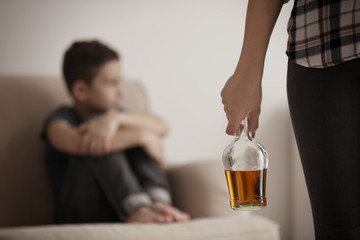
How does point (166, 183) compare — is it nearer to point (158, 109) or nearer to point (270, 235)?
point (270, 235)

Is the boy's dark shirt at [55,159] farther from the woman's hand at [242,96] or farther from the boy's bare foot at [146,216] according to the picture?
the woman's hand at [242,96]

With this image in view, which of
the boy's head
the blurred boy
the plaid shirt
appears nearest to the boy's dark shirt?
the blurred boy

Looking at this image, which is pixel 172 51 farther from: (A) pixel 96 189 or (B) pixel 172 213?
(B) pixel 172 213

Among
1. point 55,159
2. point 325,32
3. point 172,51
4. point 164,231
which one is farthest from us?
point 172,51

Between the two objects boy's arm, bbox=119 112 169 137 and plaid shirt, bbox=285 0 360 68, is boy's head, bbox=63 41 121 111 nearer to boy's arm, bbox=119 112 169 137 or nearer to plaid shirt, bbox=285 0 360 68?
boy's arm, bbox=119 112 169 137

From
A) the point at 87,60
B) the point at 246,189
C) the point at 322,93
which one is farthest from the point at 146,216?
the point at 322,93

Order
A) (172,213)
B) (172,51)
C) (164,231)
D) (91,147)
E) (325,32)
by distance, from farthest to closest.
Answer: (172,51), (91,147), (172,213), (164,231), (325,32)

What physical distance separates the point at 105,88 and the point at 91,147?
0.91 ft

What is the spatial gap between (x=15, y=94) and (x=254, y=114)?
4.28ft

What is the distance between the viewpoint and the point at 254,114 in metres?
0.64

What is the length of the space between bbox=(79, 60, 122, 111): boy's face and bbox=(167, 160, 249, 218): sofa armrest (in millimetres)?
357

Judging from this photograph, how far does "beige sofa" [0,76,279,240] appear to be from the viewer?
1.40 metres

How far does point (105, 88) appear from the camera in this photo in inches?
69.0

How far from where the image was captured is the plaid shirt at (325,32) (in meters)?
0.54
